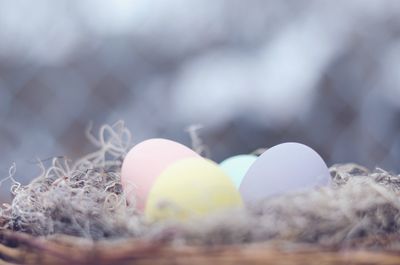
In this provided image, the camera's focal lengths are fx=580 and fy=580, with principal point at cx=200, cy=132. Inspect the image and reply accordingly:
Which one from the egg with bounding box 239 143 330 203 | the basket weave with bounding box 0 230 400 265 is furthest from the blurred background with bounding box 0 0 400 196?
the basket weave with bounding box 0 230 400 265

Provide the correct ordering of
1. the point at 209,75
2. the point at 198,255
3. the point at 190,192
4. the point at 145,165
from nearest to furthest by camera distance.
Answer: the point at 198,255 → the point at 190,192 → the point at 145,165 → the point at 209,75

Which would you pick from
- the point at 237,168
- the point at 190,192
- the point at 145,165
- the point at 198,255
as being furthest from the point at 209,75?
the point at 198,255

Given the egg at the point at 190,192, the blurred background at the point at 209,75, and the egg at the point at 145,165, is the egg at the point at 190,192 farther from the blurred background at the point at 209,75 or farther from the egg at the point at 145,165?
the blurred background at the point at 209,75

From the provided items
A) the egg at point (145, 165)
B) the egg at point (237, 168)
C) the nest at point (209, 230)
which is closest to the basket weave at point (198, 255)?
the nest at point (209, 230)

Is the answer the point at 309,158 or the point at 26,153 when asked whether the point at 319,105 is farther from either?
the point at 309,158

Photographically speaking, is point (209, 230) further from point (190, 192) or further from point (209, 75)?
point (209, 75)

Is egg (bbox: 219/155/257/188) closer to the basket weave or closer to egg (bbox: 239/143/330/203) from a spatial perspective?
egg (bbox: 239/143/330/203)

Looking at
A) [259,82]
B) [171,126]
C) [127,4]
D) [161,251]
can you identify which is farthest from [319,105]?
[161,251]
